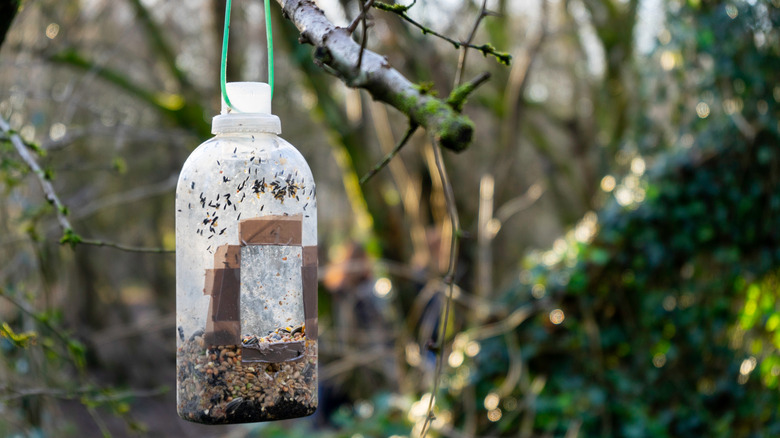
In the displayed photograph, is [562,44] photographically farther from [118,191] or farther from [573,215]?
[118,191]

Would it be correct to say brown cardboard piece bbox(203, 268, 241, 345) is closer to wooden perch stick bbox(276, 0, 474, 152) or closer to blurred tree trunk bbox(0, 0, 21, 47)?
wooden perch stick bbox(276, 0, 474, 152)

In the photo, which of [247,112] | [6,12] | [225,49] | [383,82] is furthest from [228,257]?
[6,12]

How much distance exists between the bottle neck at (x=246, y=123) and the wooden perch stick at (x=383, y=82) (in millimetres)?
277

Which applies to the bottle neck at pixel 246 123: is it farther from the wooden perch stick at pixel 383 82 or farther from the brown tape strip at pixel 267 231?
the wooden perch stick at pixel 383 82

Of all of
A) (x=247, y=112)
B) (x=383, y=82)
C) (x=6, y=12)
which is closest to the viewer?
(x=383, y=82)

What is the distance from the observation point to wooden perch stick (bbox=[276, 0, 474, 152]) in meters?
0.91

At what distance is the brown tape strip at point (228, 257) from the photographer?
134cm

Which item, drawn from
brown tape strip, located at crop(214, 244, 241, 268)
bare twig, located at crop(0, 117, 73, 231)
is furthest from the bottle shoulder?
bare twig, located at crop(0, 117, 73, 231)

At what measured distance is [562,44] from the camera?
6.57 m

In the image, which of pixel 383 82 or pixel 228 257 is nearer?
pixel 383 82

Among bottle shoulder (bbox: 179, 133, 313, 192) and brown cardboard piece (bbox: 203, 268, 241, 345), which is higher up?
bottle shoulder (bbox: 179, 133, 313, 192)

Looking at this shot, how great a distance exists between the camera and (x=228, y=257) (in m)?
1.34

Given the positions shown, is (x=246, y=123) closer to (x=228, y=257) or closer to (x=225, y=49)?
(x=225, y=49)

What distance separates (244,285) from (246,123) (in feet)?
0.98
